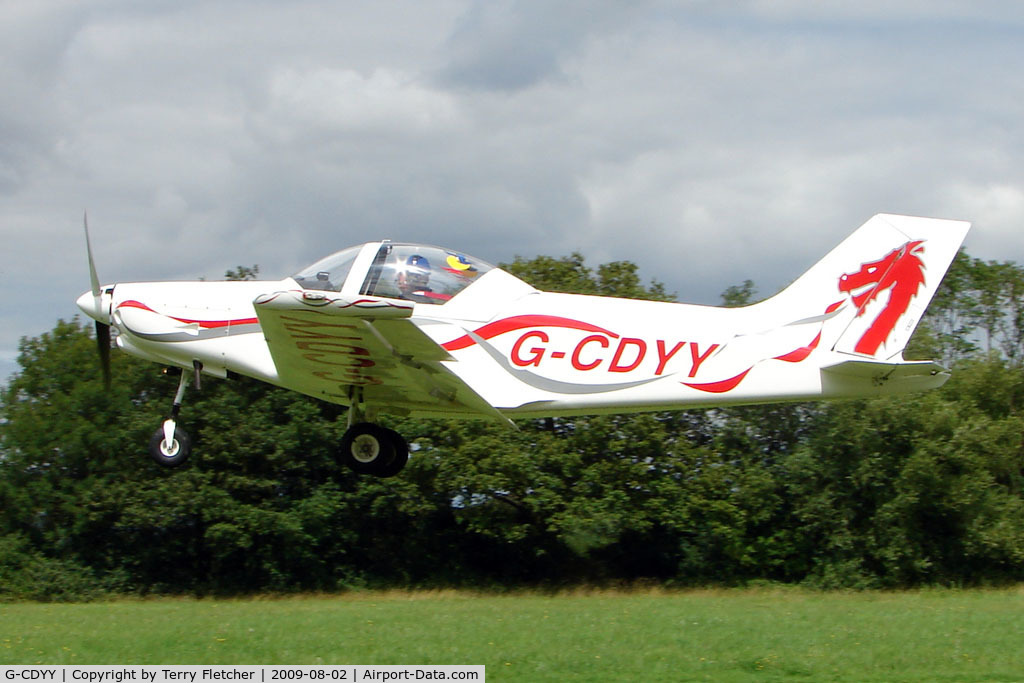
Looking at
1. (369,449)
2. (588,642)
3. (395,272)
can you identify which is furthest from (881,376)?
(369,449)

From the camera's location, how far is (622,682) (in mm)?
8938

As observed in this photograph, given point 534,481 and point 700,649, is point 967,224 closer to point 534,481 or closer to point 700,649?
point 700,649

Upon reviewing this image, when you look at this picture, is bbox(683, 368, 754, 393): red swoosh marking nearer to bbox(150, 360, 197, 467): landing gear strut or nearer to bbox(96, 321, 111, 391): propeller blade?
bbox(150, 360, 197, 467): landing gear strut

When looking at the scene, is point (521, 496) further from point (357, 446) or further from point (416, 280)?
point (416, 280)

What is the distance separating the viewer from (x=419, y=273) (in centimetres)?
957

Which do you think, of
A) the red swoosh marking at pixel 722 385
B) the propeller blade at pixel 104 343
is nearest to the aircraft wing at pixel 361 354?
the red swoosh marking at pixel 722 385

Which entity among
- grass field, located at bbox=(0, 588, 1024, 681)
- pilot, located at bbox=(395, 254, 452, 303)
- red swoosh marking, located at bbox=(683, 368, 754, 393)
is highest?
pilot, located at bbox=(395, 254, 452, 303)

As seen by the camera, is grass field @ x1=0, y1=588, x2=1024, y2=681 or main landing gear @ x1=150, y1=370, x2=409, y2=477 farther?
main landing gear @ x1=150, y1=370, x2=409, y2=477

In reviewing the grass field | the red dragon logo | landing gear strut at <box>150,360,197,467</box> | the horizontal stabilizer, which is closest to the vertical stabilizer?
the red dragon logo

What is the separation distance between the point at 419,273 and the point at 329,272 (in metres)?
0.85

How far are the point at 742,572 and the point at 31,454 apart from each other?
17.6 metres

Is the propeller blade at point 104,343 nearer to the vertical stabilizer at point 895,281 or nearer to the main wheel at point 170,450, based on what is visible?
the main wheel at point 170,450

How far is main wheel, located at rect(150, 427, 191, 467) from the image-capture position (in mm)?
10281

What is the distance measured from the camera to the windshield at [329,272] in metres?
9.55
